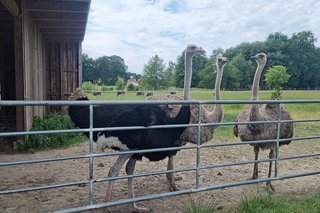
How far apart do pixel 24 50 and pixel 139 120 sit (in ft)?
16.0

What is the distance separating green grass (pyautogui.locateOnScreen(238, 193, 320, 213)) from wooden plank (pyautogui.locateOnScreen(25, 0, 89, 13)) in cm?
566

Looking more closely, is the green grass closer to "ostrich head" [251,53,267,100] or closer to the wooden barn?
"ostrich head" [251,53,267,100]

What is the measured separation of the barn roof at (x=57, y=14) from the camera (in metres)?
8.02

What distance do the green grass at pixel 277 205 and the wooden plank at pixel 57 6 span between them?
5656 mm

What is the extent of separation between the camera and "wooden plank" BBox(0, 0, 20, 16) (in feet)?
22.0

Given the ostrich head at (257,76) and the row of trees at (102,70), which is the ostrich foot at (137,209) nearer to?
the ostrich head at (257,76)

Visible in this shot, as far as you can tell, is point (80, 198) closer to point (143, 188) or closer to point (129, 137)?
point (143, 188)

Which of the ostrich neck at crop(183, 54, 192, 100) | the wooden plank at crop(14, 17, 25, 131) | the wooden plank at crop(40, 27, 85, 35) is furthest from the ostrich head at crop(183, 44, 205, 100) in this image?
the wooden plank at crop(40, 27, 85, 35)

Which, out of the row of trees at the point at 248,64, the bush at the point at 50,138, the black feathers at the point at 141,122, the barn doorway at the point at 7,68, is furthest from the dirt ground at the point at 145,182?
the row of trees at the point at 248,64

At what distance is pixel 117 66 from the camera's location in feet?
288

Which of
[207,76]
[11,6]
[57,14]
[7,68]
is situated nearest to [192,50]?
[11,6]

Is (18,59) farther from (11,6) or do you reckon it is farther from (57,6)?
(57,6)

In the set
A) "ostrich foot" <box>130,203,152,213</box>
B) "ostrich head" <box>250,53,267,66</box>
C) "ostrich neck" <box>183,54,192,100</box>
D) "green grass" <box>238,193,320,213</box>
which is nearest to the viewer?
"green grass" <box>238,193,320,213</box>

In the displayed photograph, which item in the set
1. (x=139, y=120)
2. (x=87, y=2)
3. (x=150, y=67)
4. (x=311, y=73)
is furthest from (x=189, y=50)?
(x=311, y=73)
